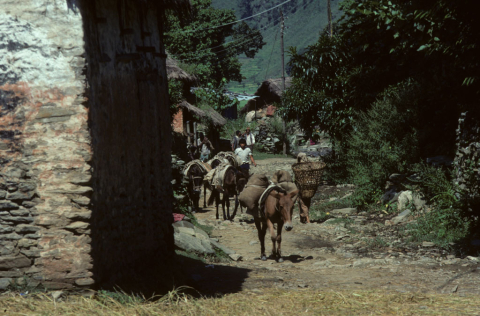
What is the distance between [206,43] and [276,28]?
9922 centimetres

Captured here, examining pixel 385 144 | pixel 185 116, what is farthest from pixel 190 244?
pixel 185 116

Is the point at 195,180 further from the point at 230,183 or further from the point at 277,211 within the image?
the point at 277,211

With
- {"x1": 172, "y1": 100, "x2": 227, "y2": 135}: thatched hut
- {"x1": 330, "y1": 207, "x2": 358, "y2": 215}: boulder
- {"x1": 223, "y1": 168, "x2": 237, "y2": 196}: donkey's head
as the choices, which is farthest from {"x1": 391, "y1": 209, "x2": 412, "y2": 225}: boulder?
{"x1": 172, "y1": 100, "x2": 227, "y2": 135}: thatched hut

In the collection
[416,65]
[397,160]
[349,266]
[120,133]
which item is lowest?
[349,266]

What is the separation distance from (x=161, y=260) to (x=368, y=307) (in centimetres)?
295

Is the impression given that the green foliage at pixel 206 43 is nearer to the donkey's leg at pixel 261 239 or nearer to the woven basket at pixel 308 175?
the woven basket at pixel 308 175

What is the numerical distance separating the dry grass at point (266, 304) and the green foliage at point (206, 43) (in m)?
32.5

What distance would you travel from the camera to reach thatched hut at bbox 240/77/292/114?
44938 millimetres

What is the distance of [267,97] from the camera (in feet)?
156

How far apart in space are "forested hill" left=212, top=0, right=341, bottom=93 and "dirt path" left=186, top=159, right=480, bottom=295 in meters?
98.5

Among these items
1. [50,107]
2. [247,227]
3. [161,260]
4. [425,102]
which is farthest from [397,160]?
[50,107]

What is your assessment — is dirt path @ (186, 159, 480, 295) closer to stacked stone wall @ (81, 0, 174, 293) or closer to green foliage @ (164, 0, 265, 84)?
stacked stone wall @ (81, 0, 174, 293)

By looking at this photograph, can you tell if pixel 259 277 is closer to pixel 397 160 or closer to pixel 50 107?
pixel 50 107

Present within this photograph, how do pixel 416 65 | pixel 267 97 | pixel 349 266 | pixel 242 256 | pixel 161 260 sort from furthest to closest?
pixel 267 97 < pixel 416 65 < pixel 242 256 < pixel 349 266 < pixel 161 260
